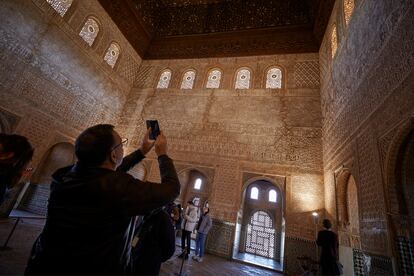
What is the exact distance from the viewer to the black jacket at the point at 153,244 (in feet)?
4.90

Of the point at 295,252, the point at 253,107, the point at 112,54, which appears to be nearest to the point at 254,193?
the point at 253,107

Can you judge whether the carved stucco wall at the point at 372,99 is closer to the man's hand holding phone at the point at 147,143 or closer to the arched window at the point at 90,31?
the man's hand holding phone at the point at 147,143

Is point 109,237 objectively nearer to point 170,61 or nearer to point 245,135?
point 245,135

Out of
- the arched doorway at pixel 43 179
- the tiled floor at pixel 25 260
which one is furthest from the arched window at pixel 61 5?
the tiled floor at pixel 25 260

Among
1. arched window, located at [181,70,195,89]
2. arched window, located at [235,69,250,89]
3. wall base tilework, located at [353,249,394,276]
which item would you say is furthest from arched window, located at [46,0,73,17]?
wall base tilework, located at [353,249,394,276]

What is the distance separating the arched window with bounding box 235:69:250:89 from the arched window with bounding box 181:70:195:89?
2097 mm

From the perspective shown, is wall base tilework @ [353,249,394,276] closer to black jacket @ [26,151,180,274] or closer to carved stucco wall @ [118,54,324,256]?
carved stucco wall @ [118,54,324,256]

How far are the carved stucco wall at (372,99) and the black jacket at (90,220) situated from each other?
147 inches

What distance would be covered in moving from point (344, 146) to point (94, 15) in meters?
9.71

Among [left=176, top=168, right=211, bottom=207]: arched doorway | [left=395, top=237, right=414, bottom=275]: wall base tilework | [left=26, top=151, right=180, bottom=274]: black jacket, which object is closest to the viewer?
[left=26, top=151, right=180, bottom=274]: black jacket

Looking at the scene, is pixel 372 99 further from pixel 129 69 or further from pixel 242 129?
pixel 129 69

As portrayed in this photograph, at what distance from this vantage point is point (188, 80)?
33.1ft

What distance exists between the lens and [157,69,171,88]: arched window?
33.8ft

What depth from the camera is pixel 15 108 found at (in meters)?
6.03
